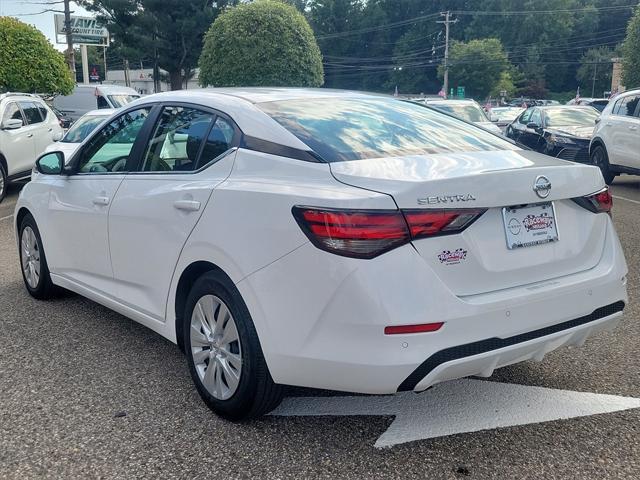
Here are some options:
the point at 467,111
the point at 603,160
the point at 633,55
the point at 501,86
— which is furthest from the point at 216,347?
the point at 501,86

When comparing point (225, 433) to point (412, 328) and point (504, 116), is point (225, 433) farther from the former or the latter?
point (504, 116)

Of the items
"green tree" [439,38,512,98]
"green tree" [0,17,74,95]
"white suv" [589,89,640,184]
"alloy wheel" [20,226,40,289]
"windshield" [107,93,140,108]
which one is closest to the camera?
"alloy wheel" [20,226,40,289]

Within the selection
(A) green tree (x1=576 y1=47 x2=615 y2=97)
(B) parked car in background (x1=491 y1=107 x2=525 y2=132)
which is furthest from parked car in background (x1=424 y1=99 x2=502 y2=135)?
(A) green tree (x1=576 y1=47 x2=615 y2=97)

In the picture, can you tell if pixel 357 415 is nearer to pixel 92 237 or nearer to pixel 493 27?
pixel 92 237

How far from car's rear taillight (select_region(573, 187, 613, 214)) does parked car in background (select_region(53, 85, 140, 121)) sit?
23350 mm

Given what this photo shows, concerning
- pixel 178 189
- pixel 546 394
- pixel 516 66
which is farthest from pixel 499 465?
pixel 516 66

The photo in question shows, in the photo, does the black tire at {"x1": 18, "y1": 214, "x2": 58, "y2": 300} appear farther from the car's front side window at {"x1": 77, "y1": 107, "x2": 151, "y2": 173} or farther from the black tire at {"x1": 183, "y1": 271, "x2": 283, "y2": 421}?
the black tire at {"x1": 183, "y1": 271, "x2": 283, "y2": 421}

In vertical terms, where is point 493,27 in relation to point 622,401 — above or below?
above

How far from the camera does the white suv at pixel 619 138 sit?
→ 36.3 ft

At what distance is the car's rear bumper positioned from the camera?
2600mm

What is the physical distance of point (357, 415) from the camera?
132 inches

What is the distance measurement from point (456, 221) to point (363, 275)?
453mm

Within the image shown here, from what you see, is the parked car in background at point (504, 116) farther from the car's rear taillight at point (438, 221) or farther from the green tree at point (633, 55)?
the car's rear taillight at point (438, 221)

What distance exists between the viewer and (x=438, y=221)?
8.75ft
